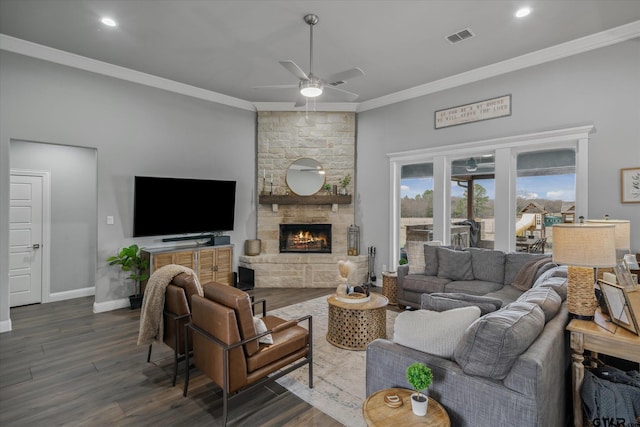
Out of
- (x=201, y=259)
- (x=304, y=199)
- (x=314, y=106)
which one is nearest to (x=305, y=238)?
(x=304, y=199)

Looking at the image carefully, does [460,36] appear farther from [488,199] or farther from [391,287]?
[391,287]

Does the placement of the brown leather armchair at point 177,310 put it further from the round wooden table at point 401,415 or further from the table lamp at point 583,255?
the table lamp at point 583,255

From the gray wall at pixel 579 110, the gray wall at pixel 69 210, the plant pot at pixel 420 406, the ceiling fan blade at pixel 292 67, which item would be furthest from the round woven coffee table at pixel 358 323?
the gray wall at pixel 69 210

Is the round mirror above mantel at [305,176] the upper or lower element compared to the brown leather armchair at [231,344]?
upper

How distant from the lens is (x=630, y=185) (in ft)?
12.4

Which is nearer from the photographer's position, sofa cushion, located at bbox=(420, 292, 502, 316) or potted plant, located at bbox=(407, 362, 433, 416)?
potted plant, located at bbox=(407, 362, 433, 416)

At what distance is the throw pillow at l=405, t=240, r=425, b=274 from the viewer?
4.76m

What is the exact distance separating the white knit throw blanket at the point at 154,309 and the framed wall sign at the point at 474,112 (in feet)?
14.6

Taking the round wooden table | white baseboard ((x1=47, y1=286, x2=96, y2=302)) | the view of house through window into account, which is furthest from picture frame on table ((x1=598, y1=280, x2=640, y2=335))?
white baseboard ((x1=47, y1=286, x2=96, y2=302))

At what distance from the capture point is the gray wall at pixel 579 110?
150 inches

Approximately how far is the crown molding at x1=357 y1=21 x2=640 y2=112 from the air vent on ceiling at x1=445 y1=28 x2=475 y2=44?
1047 millimetres

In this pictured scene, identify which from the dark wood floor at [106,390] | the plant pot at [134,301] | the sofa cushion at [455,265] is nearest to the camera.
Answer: the dark wood floor at [106,390]

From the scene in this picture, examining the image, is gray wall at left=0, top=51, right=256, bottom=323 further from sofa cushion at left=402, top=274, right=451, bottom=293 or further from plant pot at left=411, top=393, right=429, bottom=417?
plant pot at left=411, top=393, right=429, bottom=417

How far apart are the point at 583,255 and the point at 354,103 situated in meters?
5.07
